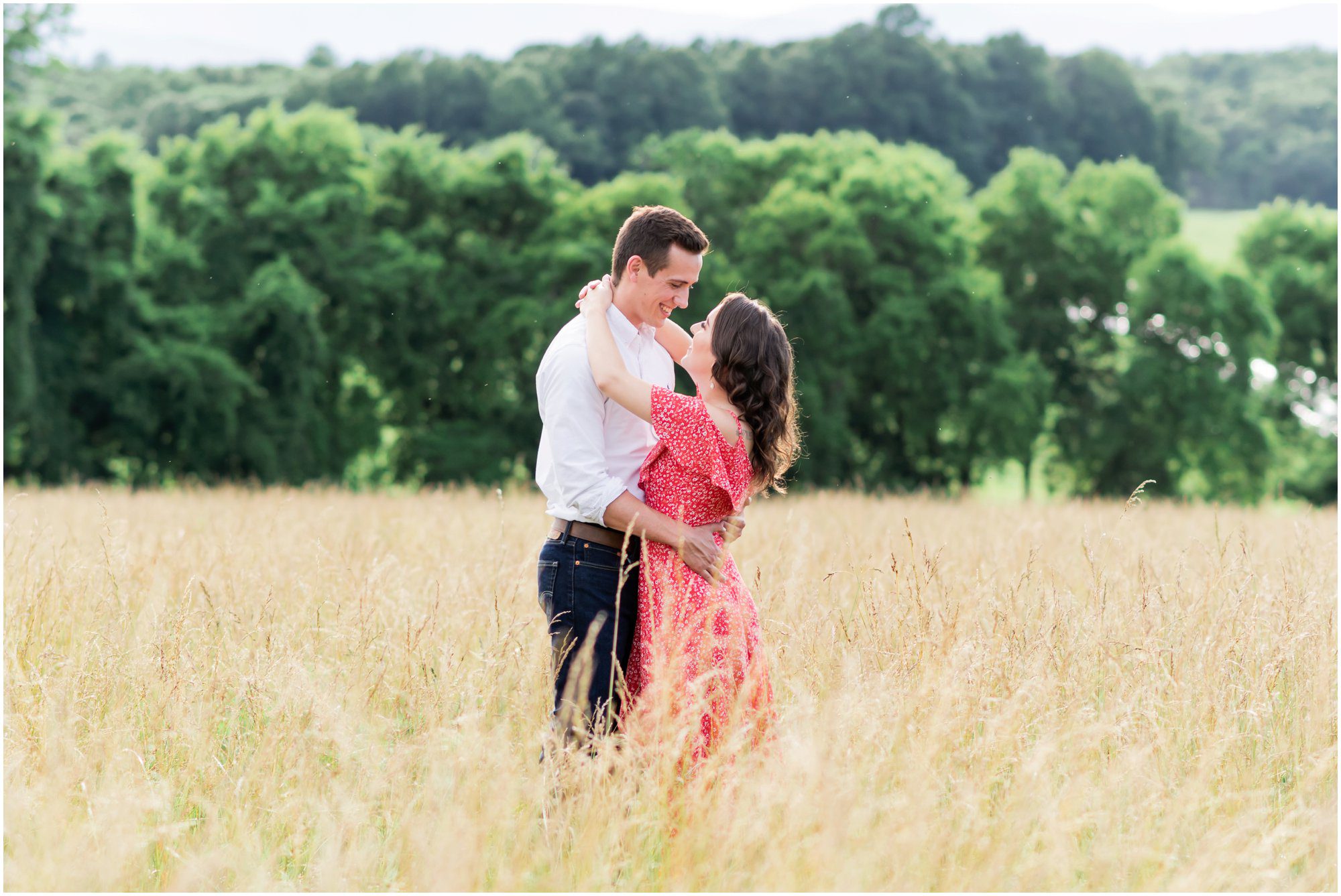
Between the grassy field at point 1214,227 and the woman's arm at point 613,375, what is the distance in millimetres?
42205

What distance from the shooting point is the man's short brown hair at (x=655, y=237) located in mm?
3617

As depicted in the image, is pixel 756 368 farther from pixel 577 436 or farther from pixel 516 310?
pixel 516 310

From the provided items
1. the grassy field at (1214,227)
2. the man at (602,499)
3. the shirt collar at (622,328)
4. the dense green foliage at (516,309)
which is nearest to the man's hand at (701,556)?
the man at (602,499)

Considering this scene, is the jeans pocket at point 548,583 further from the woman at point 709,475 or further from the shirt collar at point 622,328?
the shirt collar at point 622,328

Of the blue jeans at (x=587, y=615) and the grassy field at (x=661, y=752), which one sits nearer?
the grassy field at (x=661, y=752)

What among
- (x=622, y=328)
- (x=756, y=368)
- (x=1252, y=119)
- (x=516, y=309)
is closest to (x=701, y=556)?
(x=756, y=368)

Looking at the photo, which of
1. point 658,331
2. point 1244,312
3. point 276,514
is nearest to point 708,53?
point 1244,312

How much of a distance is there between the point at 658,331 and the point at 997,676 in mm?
1736

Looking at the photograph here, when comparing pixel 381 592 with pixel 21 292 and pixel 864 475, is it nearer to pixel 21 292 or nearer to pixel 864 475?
pixel 21 292

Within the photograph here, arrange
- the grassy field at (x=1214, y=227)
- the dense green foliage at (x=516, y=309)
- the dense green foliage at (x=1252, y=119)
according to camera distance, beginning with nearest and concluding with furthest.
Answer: the dense green foliage at (x=516, y=309) < the grassy field at (x=1214, y=227) < the dense green foliage at (x=1252, y=119)

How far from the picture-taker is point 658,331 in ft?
13.8

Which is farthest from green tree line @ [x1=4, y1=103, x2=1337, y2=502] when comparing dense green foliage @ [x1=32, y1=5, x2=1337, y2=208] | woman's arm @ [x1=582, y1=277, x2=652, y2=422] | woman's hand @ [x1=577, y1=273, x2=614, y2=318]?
woman's arm @ [x1=582, y1=277, x2=652, y2=422]

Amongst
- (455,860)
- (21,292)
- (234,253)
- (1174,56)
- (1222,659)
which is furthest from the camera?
(1174,56)

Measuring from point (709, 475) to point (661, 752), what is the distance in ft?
2.77
